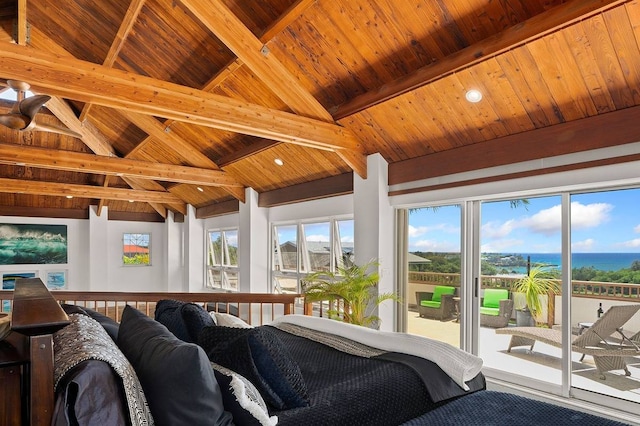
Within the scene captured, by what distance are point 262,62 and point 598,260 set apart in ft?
12.0

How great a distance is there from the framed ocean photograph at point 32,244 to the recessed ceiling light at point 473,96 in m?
10.0

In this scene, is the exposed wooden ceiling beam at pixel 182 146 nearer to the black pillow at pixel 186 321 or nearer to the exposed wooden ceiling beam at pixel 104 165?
the exposed wooden ceiling beam at pixel 104 165

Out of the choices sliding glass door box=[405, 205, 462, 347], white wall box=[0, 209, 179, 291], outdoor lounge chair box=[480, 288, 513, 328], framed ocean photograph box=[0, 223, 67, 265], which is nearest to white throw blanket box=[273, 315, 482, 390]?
outdoor lounge chair box=[480, 288, 513, 328]

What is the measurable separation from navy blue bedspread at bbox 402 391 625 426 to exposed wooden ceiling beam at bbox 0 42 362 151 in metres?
3.55

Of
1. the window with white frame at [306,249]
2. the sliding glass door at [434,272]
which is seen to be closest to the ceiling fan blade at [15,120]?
the window with white frame at [306,249]

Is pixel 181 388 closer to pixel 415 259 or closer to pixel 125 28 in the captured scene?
pixel 415 259

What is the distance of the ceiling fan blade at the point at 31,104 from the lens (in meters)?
4.18

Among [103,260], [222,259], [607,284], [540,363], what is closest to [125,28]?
[607,284]

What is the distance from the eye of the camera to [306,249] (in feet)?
24.6

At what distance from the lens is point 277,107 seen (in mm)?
5461

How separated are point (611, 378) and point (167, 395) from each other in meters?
3.68

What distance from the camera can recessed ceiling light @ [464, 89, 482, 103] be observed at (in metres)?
3.94

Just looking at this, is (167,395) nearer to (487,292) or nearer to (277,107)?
(487,292)

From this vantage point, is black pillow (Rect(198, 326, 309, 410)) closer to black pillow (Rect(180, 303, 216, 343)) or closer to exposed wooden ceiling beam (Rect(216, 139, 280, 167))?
black pillow (Rect(180, 303, 216, 343))
